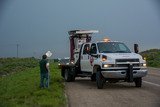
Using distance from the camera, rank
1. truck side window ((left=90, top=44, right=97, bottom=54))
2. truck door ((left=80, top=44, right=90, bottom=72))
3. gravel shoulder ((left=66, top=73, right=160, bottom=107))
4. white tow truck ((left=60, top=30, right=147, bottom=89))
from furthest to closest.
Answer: truck door ((left=80, top=44, right=90, bottom=72))
truck side window ((left=90, top=44, right=97, bottom=54))
white tow truck ((left=60, top=30, right=147, bottom=89))
gravel shoulder ((left=66, top=73, right=160, bottom=107))

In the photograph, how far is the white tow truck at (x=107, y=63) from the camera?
20156 mm

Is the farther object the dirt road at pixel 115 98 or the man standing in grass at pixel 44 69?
the man standing in grass at pixel 44 69

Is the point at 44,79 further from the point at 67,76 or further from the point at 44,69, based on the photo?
the point at 67,76

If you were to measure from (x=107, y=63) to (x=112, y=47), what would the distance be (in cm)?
185

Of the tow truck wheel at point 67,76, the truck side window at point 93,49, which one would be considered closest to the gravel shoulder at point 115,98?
the truck side window at point 93,49

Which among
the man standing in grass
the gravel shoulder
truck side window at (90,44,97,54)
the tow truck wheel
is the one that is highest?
truck side window at (90,44,97,54)

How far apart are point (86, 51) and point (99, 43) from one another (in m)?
A: 1.31

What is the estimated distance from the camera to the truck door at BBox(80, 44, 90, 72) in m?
23.2

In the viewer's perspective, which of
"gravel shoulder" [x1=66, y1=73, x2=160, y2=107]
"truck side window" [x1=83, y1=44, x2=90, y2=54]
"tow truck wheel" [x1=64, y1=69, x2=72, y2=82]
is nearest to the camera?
"gravel shoulder" [x1=66, y1=73, x2=160, y2=107]

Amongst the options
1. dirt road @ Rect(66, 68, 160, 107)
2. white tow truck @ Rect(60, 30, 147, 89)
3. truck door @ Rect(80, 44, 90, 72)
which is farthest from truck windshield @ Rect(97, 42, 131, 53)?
dirt road @ Rect(66, 68, 160, 107)

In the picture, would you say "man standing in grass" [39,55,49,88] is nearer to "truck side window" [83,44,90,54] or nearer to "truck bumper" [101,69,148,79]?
"truck bumper" [101,69,148,79]

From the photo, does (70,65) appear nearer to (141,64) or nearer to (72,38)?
(72,38)

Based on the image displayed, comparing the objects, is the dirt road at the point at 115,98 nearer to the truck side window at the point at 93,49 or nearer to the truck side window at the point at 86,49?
the truck side window at the point at 93,49

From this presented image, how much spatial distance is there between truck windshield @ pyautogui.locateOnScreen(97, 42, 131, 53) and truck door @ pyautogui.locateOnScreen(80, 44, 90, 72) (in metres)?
1.22
